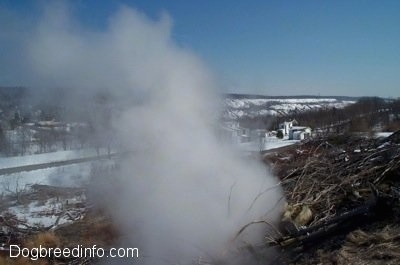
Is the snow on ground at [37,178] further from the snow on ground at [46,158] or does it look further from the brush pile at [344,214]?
the brush pile at [344,214]

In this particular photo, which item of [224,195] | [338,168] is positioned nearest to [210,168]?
[224,195]

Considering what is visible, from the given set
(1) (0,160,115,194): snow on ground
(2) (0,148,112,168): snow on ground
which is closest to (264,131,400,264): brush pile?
(2) (0,148,112,168): snow on ground

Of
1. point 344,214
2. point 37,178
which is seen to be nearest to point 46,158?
point 37,178

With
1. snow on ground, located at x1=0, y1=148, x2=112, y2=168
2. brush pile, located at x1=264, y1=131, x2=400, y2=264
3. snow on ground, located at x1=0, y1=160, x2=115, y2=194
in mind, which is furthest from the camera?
snow on ground, located at x1=0, y1=160, x2=115, y2=194

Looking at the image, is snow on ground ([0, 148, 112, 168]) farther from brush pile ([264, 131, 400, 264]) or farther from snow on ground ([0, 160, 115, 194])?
brush pile ([264, 131, 400, 264])

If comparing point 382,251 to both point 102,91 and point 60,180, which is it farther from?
point 60,180

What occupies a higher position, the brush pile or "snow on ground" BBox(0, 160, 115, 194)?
the brush pile

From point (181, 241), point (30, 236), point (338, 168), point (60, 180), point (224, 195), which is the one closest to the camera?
point (181, 241)

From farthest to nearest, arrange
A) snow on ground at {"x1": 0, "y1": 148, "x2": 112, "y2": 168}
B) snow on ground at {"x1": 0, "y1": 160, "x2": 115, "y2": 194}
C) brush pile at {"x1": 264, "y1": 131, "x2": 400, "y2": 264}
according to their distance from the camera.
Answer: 1. snow on ground at {"x1": 0, "y1": 160, "x2": 115, "y2": 194}
2. snow on ground at {"x1": 0, "y1": 148, "x2": 112, "y2": 168}
3. brush pile at {"x1": 264, "y1": 131, "x2": 400, "y2": 264}

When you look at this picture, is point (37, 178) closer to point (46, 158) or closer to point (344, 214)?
point (46, 158)
